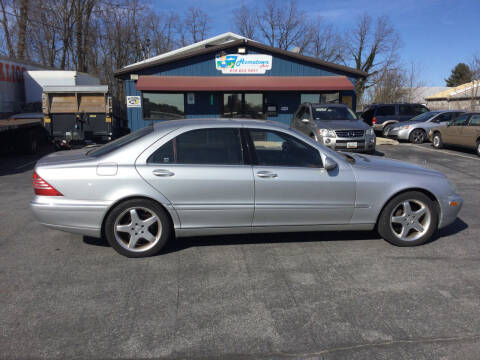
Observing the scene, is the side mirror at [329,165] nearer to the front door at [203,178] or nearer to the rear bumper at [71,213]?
the front door at [203,178]

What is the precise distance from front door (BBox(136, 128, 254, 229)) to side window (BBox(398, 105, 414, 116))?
56.7 ft

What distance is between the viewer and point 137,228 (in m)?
4.11

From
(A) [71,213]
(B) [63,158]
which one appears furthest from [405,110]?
(A) [71,213]

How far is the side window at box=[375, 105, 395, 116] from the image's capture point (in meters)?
19.3

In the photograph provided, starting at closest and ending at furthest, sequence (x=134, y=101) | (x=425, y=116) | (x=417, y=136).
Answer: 1. (x=134, y=101)
2. (x=417, y=136)
3. (x=425, y=116)

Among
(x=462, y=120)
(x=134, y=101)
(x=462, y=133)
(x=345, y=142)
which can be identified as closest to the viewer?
(x=345, y=142)

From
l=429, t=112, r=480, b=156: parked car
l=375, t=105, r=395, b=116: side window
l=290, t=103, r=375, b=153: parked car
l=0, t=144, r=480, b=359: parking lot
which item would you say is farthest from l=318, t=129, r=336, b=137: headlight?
l=375, t=105, r=395, b=116: side window

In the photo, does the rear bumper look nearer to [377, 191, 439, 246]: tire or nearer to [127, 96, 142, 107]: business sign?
[377, 191, 439, 246]: tire

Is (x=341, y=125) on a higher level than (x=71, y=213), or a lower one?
higher

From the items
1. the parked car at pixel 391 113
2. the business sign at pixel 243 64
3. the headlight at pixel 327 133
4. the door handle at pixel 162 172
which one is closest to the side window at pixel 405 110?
the parked car at pixel 391 113

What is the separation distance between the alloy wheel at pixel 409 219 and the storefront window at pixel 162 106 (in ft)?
44.2

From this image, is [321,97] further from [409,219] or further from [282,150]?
[282,150]

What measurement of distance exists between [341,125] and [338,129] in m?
0.37

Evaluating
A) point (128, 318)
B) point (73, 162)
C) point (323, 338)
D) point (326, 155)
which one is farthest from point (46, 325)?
point (326, 155)
